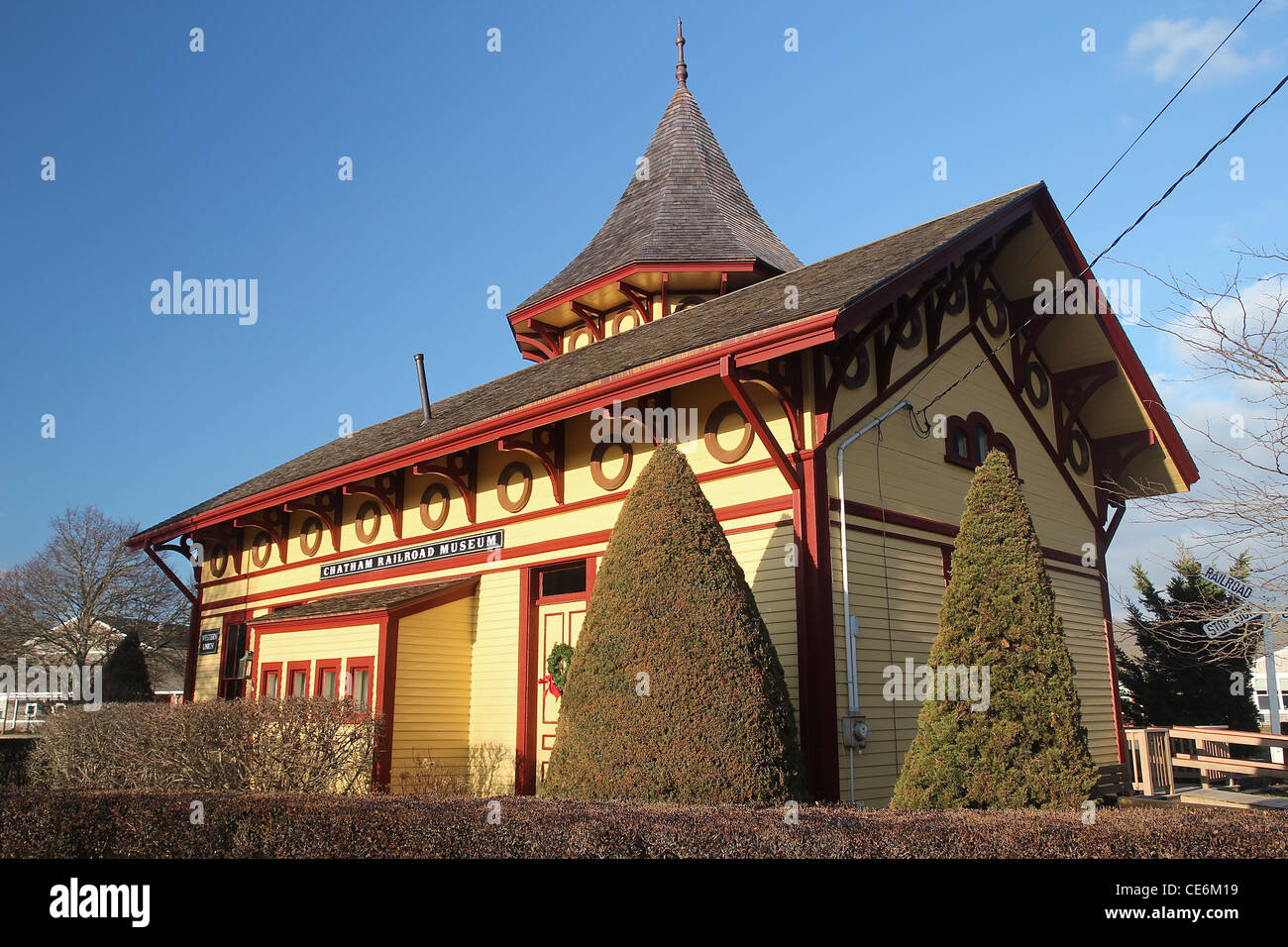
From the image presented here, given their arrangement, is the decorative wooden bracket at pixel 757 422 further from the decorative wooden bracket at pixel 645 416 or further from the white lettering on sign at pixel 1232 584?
the white lettering on sign at pixel 1232 584

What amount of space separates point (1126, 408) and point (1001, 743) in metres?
9.98

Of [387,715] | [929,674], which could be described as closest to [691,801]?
[929,674]

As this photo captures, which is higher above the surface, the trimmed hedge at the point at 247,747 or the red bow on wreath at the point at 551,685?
the red bow on wreath at the point at 551,685

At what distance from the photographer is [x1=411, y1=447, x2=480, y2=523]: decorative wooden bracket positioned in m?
14.6

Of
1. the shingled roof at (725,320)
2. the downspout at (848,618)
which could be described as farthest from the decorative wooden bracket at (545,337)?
the downspout at (848,618)

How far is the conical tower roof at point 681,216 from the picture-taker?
17625 millimetres

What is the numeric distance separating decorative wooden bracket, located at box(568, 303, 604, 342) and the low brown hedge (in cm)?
1221

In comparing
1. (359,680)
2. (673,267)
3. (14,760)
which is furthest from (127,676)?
(673,267)

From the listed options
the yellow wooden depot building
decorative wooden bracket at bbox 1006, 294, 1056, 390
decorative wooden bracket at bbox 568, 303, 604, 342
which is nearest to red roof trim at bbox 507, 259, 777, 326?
the yellow wooden depot building

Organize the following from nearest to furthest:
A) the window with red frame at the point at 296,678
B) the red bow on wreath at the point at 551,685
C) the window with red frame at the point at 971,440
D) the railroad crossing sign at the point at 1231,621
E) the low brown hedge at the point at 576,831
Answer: the low brown hedge at the point at 576,831
the railroad crossing sign at the point at 1231,621
the red bow on wreath at the point at 551,685
the window with red frame at the point at 971,440
the window with red frame at the point at 296,678

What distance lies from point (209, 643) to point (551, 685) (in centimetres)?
1138

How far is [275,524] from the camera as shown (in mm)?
18734

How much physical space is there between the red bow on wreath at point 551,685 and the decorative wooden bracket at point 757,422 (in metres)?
4.29
